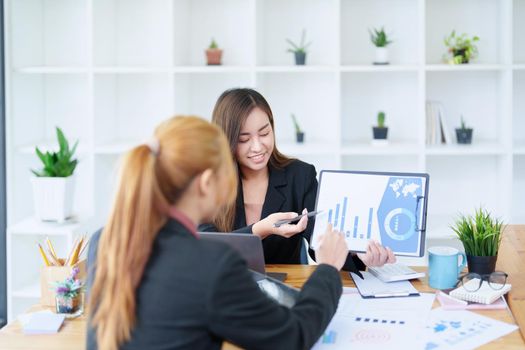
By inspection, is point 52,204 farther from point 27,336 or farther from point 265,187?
point 27,336

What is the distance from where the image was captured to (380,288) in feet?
7.20

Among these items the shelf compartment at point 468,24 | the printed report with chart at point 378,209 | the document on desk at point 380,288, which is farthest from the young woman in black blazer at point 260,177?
the shelf compartment at point 468,24

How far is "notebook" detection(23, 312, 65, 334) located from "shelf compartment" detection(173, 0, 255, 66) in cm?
228

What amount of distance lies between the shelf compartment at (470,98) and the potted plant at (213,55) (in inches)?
44.6

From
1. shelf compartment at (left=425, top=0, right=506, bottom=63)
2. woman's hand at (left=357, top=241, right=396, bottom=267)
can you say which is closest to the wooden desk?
woman's hand at (left=357, top=241, right=396, bottom=267)

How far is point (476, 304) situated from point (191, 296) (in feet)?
3.20

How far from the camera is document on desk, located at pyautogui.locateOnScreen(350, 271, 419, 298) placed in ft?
7.02

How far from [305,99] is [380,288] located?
2.10 m

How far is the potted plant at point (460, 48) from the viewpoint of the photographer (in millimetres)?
3842

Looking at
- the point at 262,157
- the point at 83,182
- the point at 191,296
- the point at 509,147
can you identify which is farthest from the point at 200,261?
the point at 83,182

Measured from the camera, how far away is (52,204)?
3670mm

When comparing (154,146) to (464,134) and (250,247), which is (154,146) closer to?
(250,247)

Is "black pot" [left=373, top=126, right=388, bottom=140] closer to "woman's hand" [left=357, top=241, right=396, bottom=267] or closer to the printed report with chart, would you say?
the printed report with chart

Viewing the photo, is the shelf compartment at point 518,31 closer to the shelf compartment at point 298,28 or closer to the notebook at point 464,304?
the shelf compartment at point 298,28
